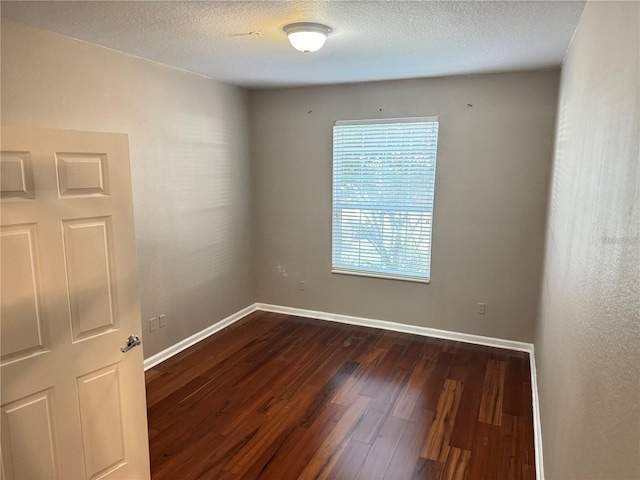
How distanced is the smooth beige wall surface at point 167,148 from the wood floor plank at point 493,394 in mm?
2739

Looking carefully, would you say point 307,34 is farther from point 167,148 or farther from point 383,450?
point 383,450

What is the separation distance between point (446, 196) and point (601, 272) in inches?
116

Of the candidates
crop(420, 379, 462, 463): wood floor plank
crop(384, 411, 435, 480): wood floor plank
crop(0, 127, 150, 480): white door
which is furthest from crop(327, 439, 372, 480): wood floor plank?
crop(0, 127, 150, 480): white door

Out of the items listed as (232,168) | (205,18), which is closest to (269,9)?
(205,18)

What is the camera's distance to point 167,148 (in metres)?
3.73

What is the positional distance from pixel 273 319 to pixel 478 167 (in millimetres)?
2773

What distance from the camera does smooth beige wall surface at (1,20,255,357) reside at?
2.72m

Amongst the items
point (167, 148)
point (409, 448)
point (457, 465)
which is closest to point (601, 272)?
point (457, 465)

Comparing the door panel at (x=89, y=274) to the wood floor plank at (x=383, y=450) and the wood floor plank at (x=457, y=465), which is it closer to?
the wood floor plank at (x=383, y=450)

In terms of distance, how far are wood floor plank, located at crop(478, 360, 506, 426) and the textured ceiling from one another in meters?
2.58

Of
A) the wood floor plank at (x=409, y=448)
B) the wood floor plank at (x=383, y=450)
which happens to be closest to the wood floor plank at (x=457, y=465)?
the wood floor plank at (x=409, y=448)

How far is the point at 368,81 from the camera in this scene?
14.0 ft

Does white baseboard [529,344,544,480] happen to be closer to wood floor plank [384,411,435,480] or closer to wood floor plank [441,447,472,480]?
wood floor plank [441,447,472,480]

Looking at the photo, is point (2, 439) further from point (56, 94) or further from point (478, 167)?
point (478, 167)
